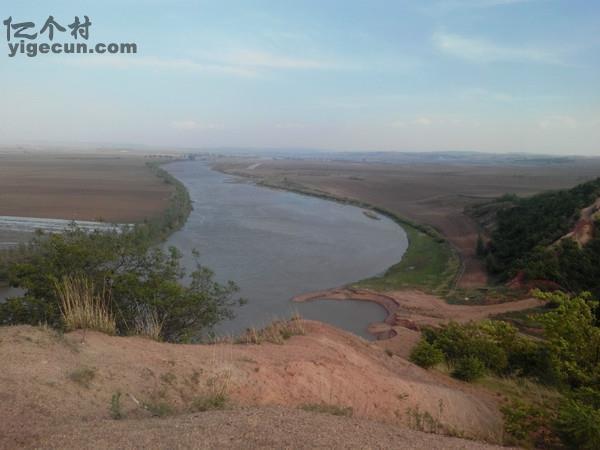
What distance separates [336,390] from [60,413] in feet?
15.3

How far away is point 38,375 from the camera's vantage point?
6395 millimetres

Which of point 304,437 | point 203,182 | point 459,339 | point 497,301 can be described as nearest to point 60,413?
point 304,437

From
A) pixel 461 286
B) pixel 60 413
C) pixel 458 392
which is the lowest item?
pixel 461 286

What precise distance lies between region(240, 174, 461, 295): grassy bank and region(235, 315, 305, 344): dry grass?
49.4 ft

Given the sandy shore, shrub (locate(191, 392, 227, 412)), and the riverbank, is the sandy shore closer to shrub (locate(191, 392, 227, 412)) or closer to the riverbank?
the riverbank

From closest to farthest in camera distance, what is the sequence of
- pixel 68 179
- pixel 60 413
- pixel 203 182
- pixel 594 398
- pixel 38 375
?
pixel 60 413
pixel 38 375
pixel 594 398
pixel 68 179
pixel 203 182

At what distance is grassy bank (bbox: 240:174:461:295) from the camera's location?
2756 cm

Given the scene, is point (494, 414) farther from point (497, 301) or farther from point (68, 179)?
point (68, 179)

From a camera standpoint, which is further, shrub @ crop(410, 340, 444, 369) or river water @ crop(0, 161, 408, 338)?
river water @ crop(0, 161, 408, 338)

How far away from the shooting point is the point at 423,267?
31.8 metres

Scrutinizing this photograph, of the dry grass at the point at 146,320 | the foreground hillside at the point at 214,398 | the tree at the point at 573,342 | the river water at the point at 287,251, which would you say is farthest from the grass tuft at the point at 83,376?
the river water at the point at 287,251

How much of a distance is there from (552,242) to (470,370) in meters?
20.2

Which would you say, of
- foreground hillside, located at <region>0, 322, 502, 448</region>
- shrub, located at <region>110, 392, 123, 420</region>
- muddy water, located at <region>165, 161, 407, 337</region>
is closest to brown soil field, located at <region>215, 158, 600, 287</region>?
muddy water, located at <region>165, 161, 407, 337</region>

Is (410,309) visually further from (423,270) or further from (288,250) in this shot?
(288,250)
